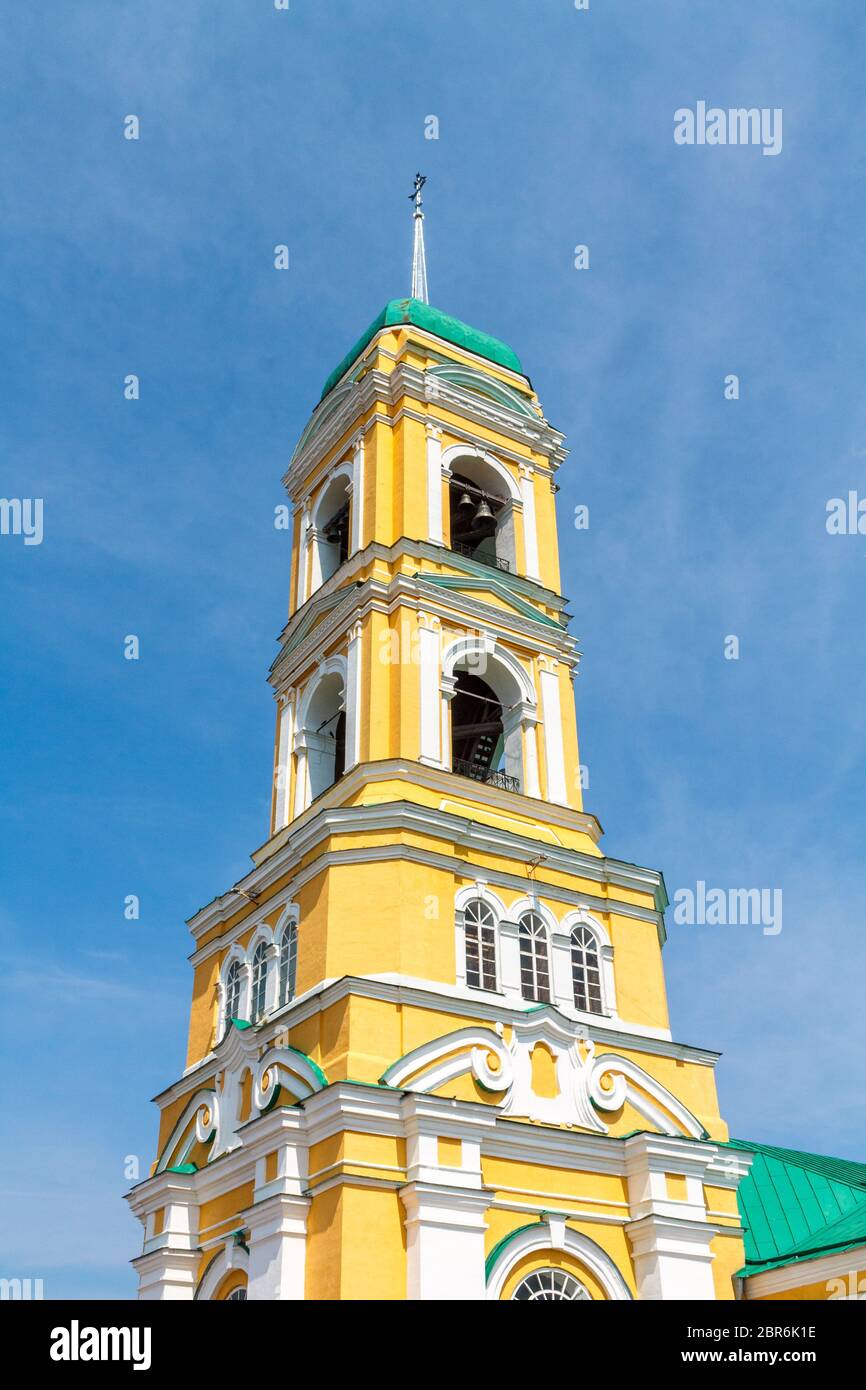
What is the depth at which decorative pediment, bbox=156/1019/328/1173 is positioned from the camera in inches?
705

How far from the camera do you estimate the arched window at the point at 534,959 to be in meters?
19.7

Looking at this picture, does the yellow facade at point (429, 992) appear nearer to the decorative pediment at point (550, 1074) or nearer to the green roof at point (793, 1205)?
the decorative pediment at point (550, 1074)

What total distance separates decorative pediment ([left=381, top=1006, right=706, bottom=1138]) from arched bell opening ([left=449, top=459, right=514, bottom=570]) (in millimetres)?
9778

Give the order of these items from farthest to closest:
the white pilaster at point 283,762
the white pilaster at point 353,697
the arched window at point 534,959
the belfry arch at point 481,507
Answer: the belfry arch at point 481,507, the white pilaster at point 283,762, the white pilaster at point 353,697, the arched window at point 534,959

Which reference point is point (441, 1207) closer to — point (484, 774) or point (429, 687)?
point (429, 687)

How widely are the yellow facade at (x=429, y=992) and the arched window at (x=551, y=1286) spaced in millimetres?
43

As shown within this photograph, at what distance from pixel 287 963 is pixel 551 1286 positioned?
19.3ft

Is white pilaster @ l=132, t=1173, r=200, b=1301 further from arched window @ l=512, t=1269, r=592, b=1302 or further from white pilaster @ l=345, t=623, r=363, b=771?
white pilaster @ l=345, t=623, r=363, b=771

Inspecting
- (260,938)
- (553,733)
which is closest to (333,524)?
(553,733)

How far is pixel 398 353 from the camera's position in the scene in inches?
1039

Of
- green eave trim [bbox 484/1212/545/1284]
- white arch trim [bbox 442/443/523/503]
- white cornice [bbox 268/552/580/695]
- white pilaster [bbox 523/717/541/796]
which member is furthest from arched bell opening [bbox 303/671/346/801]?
green eave trim [bbox 484/1212/545/1284]

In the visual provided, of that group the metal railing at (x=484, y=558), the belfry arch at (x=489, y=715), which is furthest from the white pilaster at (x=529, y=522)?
the belfry arch at (x=489, y=715)

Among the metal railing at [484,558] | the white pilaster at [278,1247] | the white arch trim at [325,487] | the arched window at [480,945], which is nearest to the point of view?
the white pilaster at [278,1247]
